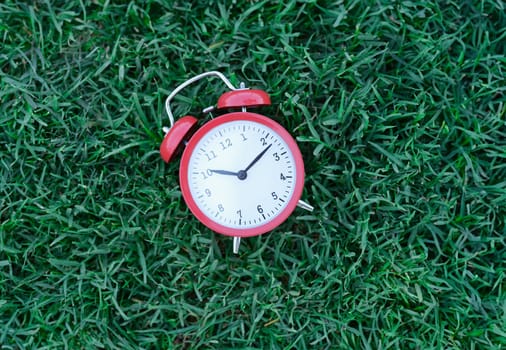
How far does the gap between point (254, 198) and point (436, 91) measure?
817 mm

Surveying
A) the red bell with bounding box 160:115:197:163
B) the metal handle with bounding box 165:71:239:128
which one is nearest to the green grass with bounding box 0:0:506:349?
the metal handle with bounding box 165:71:239:128

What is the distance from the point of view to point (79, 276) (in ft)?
7.23

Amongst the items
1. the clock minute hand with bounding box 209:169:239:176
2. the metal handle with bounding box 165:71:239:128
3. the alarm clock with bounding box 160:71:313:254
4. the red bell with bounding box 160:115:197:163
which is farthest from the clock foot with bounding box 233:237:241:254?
the metal handle with bounding box 165:71:239:128

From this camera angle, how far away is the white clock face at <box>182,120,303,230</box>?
81.5 inches

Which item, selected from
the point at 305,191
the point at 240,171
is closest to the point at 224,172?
the point at 240,171

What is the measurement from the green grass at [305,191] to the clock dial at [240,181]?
15cm

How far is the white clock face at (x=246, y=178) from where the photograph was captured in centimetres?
207

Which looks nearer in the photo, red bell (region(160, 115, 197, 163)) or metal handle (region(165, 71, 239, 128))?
red bell (region(160, 115, 197, 163))

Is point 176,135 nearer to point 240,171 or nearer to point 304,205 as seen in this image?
point 240,171

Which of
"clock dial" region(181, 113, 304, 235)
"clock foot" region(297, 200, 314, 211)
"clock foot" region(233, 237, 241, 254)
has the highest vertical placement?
"clock dial" region(181, 113, 304, 235)

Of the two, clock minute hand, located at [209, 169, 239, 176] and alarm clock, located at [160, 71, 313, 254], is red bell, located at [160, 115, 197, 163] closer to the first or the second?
alarm clock, located at [160, 71, 313, 254]

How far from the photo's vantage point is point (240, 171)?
2.06 meters

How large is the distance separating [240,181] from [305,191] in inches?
11.3

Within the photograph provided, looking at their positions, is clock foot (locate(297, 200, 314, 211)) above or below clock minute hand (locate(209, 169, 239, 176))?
below
